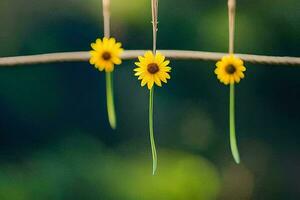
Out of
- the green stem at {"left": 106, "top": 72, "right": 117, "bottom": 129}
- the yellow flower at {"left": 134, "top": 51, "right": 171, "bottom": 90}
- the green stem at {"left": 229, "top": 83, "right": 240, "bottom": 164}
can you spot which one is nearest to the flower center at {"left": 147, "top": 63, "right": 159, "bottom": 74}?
the yellow flower at {"left": 134, "top": 51, "right": 171, "bottom": 90}

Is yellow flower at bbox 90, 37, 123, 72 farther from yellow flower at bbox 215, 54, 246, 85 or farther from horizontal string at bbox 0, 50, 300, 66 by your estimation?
yellow flower at bbox 215, 54, 246, 85

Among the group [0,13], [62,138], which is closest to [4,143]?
[62,138]

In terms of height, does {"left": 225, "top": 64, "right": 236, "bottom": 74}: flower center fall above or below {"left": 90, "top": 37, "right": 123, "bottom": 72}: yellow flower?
below

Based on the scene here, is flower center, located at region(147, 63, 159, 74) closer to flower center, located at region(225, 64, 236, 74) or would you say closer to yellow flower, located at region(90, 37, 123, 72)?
yellow flower, located at region(90, 37, 123, 72)

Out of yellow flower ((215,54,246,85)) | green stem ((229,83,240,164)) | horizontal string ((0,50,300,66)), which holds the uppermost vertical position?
horizontal string ((0,50,300,66))

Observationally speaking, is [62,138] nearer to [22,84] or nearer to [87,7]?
[22,84]

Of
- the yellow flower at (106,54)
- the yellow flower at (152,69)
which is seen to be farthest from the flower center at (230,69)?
the yellow flower at (106,54)

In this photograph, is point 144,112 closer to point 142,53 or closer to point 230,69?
point 142,53

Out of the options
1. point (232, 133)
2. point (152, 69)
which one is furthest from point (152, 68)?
point (232, 133)
